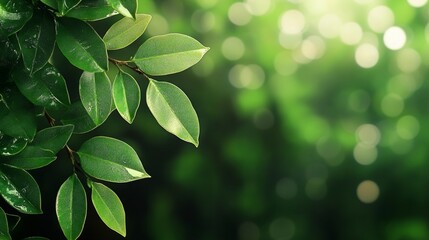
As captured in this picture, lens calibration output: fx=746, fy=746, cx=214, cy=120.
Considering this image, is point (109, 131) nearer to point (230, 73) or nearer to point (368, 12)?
point (230, 73)

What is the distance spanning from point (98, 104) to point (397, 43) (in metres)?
1.94

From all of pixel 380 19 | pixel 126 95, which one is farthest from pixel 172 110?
pixel 380 19

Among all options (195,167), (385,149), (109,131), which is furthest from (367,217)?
(109,131)

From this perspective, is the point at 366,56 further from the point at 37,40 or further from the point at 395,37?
the point at 37,40

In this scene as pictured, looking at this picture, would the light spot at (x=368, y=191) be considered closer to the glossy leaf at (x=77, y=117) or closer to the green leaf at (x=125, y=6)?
the glossy leaf at (x=77, y=117)

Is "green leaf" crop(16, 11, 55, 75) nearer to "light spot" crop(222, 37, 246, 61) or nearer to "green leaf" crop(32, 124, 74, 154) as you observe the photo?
"green leaf" crop(32, 124, 74, 154)

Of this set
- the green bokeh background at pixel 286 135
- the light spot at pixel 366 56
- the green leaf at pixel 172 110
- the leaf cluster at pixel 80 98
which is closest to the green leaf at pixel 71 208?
the leaf cluster at pixel 80 98

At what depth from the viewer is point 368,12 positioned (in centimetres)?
253

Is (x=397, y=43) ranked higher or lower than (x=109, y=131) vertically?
higher

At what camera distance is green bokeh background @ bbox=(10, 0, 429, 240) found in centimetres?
250

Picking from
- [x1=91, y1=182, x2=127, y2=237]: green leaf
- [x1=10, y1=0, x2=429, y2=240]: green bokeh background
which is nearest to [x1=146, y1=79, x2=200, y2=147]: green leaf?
[x1=91, y1=182, x2=127, y2=237]: green leaf

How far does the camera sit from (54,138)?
30.5 inches

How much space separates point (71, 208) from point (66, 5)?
222 millimetres

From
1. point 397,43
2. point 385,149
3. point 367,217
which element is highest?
point 397,43
